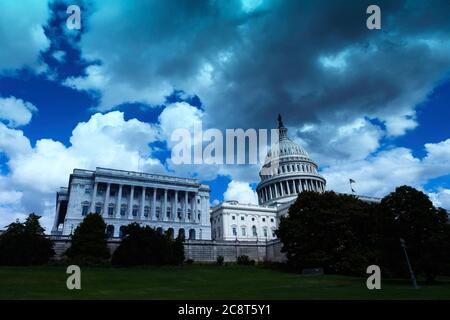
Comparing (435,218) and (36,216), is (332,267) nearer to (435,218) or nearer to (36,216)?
(435,218)

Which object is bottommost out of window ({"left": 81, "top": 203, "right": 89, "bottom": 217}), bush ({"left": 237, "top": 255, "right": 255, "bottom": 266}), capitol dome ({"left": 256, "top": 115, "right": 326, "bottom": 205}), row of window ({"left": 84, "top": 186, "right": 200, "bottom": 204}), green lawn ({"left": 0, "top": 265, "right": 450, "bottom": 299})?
green lawn ({"left": 0, "top": 265, "right": 450, "bottom": 299})

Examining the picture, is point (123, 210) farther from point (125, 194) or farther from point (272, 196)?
point (272, 196)

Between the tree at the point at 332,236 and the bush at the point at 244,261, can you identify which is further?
the bush at the point at 244,261

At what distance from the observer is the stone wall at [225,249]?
64.0 meters

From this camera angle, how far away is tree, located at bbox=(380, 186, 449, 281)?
121 ft

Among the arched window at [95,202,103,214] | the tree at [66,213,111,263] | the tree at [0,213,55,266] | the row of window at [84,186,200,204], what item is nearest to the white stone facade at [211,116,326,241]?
the row of window at [84,186,200,204]

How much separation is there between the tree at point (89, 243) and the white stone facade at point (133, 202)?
83.3ft

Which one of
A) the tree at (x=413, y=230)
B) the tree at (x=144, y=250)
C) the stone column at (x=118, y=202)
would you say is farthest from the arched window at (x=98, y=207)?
the tree at (x=413, y=230)

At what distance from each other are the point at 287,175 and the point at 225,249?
67.0m

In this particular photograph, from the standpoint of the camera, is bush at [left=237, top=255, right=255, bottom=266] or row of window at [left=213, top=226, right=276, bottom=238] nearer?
bush at [left=237, top=255, right=255, bottom=266]

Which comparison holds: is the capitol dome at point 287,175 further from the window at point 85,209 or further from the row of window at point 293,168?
the window at point 85,209

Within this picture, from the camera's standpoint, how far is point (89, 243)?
54031 mm

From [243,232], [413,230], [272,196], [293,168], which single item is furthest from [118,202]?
[293,168]

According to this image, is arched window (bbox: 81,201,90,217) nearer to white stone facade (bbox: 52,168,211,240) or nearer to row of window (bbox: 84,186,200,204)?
white stone facade (bbox: 52,168,211,240)
